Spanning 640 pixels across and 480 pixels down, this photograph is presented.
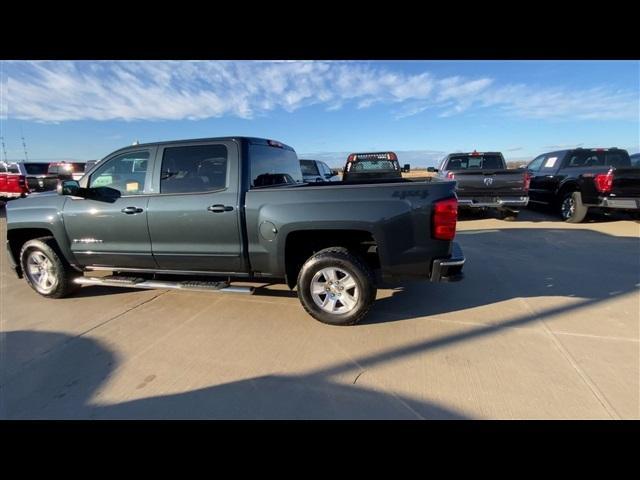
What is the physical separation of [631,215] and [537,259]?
280 inches

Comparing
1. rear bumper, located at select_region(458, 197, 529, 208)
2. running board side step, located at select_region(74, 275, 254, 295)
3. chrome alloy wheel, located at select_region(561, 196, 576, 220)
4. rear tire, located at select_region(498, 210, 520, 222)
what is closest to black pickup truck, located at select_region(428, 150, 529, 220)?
rear bumper, located at select_region(458, 197, 529, 208)

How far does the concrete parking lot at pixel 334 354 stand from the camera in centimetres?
233

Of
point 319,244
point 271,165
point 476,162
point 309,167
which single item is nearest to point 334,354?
point 319,244

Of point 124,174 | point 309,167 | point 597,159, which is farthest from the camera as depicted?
point 309,167

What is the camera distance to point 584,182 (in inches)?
332

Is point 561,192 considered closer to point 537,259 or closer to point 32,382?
point 537,259

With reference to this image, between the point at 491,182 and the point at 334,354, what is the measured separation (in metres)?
7.55

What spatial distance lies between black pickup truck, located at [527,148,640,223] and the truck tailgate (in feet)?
4.12

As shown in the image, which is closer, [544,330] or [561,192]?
[544,330]

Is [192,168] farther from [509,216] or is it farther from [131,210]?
[509,216]

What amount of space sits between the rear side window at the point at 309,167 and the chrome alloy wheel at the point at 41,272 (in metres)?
9.07

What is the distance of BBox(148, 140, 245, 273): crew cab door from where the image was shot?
11.8 ft
